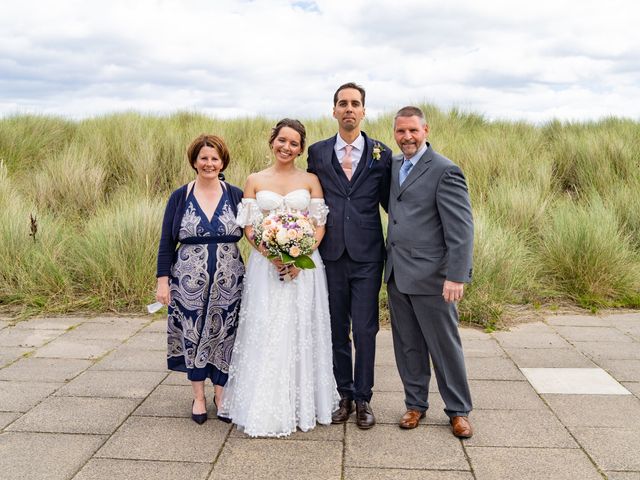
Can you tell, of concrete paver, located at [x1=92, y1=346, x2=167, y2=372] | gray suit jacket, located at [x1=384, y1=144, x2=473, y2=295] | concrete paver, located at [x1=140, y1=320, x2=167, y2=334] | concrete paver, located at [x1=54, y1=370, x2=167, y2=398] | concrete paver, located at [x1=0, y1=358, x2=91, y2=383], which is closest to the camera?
gray suit jacket, located at [x1=384, y1=144, x2=473, y2=295]

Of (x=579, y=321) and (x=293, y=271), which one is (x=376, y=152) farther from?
(x=579, y=321)

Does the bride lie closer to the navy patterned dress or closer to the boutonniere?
the navy patterned dress

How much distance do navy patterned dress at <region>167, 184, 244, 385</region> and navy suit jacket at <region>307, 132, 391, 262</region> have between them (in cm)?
61

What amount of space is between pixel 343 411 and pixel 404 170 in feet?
5.25

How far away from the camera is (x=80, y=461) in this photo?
3768 millimetres

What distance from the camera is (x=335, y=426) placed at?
4227 mm

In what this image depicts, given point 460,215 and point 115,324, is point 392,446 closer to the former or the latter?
point 460,215

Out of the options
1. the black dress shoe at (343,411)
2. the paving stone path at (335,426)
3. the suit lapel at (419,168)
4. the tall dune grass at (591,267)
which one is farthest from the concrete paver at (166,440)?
the tall dune grass at (591,267)

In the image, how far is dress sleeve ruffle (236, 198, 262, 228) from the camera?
416 cm

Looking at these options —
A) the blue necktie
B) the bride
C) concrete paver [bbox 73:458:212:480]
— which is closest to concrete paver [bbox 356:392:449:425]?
the bride

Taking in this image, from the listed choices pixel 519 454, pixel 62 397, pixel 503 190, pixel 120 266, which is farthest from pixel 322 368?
pixel 503 190

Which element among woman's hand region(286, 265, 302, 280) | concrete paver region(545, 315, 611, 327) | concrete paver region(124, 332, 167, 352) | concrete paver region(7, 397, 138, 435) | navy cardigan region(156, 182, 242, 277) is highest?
navy cardigan region(156, 182, 242, 277)

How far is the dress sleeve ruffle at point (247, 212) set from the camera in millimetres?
4164

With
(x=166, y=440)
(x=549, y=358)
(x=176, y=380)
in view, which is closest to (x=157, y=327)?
(x=176, y=380)
